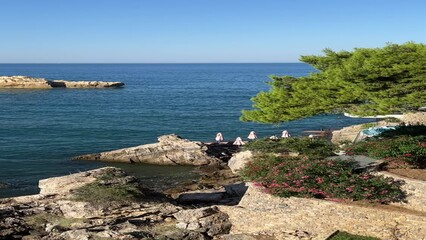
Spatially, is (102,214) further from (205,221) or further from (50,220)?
(205,221)

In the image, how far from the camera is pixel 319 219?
55.3 ft

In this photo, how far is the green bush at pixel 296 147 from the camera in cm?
2297

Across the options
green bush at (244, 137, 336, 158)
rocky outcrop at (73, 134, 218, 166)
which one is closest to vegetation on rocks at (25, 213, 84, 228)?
green bush at (244, 137, 336, 158)

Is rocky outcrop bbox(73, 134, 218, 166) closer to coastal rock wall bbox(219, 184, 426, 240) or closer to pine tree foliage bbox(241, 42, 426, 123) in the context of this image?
pine tree foliage bbox(241, 42, 426, 123)

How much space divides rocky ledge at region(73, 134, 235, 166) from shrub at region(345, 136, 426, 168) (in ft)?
54.0

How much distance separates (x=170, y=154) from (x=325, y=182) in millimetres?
21934

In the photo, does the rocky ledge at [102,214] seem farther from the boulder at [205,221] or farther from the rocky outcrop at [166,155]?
the rocky outcrop at [166,155]

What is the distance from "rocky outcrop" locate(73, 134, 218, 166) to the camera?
3800 cm

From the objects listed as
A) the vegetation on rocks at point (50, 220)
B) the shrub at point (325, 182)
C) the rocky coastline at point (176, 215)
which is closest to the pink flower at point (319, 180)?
the shrub at point (325, 182)

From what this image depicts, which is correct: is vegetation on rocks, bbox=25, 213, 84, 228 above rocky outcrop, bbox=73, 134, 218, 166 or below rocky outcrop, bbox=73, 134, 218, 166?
above

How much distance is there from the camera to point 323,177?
18.2 m

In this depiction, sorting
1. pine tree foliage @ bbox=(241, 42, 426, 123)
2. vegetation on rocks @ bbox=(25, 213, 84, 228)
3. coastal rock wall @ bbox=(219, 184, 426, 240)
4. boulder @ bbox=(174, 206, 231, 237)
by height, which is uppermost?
pine tree foliage @ bbox=(241, 42, 426, 123)

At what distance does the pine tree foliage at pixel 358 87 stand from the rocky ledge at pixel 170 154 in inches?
660

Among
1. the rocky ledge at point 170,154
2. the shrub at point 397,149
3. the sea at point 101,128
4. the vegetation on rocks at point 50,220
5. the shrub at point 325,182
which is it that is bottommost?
the sea at point 101,128
